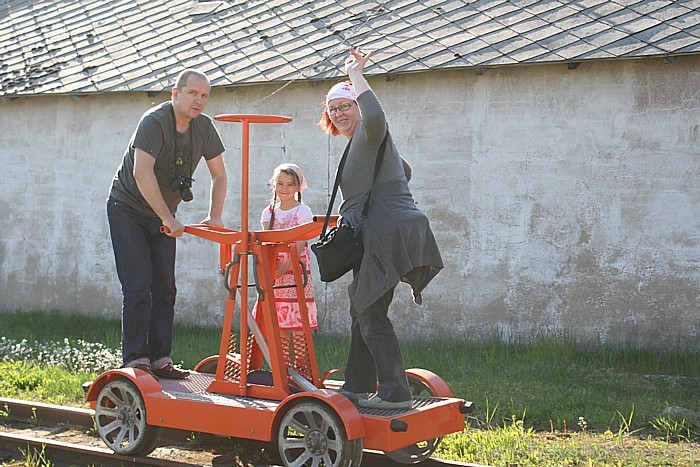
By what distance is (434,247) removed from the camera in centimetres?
543

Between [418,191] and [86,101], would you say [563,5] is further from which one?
[86,101]

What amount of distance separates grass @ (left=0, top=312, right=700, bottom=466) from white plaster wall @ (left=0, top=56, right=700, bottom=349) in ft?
1.34

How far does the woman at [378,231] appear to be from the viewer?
17.2ft

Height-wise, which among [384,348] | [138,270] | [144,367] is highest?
[138,270]

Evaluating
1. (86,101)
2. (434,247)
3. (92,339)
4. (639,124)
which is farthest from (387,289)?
(86,101)

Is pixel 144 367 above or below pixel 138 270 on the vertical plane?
below

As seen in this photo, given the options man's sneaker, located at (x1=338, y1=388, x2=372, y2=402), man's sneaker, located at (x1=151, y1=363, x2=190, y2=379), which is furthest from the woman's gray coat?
man's sneaker, located at (x1=151, y1=363, x2=190, y2=379)

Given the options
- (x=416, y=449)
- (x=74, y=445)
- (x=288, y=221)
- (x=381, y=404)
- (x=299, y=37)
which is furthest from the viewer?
(x=299, y=37)

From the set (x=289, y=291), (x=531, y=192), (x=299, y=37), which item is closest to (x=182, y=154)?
(x=289, y=291)

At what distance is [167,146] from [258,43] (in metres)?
6.44

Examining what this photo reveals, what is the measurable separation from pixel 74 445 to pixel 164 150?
193cm

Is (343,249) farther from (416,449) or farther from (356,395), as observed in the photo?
(416,449)

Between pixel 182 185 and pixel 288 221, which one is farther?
pixel 288 221

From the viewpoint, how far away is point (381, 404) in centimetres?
542
